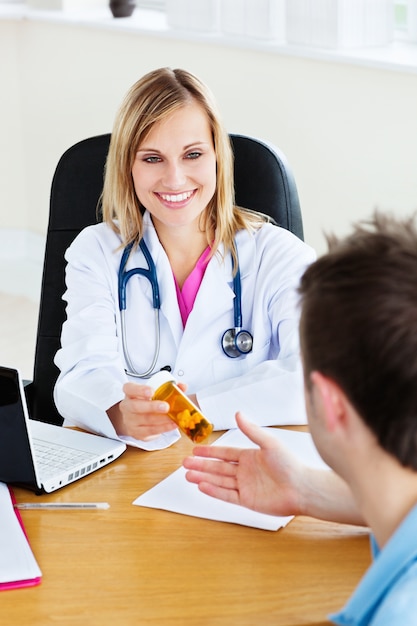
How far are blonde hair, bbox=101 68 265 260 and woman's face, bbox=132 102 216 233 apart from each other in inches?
0.7

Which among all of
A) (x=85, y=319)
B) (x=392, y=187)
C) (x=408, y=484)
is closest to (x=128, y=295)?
(x=85, y=319)

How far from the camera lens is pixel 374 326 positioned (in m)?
0.94

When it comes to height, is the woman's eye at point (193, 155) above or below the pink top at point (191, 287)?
above

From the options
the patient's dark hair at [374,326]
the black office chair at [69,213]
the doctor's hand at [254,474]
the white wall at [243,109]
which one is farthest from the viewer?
the white wall at [243,109]

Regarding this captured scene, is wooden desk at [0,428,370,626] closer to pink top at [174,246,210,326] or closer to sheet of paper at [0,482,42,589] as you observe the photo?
sheet of paper at [0,482,42,589]

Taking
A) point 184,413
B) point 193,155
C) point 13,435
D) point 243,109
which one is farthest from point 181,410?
point 243,109

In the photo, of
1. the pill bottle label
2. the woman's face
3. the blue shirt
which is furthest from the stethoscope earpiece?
the blue shirt

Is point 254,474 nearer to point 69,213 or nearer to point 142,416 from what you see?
point 142,416

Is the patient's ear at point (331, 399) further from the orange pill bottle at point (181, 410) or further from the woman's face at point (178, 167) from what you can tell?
the woman's face at point (178, 167)

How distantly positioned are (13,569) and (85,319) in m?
0.74

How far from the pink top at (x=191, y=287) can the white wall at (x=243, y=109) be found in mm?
1115

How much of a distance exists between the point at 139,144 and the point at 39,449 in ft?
2.31

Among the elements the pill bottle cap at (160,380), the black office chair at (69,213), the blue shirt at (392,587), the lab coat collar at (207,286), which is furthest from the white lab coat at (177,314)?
the blue shirt at (392,587)

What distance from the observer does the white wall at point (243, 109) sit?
3094 millimetres
